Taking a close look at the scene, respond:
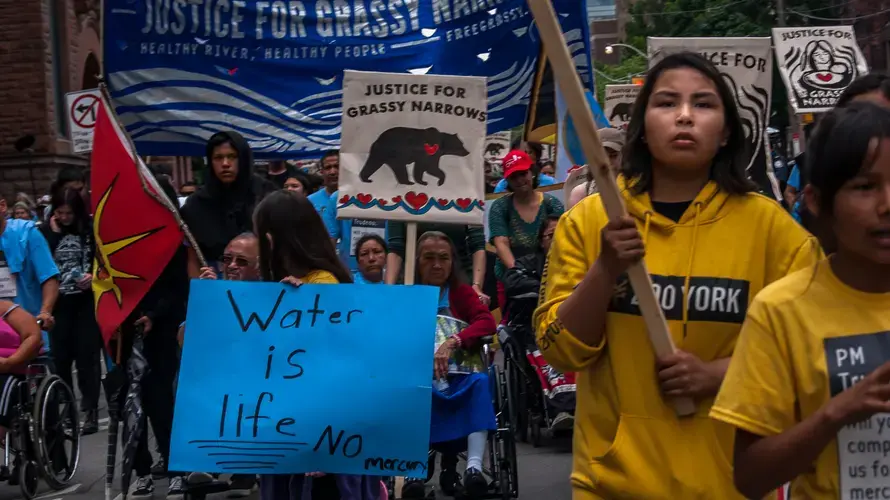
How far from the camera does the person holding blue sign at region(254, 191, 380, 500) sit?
5.49 metres

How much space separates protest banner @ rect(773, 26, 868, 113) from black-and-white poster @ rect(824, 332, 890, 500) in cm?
1025

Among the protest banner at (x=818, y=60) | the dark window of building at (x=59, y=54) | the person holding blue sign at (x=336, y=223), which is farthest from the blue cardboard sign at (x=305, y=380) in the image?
the dark window of building at (x=59, y=54)

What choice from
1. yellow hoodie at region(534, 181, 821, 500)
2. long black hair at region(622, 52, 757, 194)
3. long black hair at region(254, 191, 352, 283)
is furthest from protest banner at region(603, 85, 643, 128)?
yellow hoodie at region(534, 181, 821, 500)

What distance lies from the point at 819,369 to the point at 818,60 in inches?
422

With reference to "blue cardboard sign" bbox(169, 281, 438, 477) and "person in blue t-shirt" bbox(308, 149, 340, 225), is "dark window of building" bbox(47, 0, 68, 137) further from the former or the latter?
"blue cardboard sign" bbox(169, 281, 438, 477)

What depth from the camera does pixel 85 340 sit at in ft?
38.3

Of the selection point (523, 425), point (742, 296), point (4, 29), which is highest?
point (4, 29)

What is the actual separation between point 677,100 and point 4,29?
23085 mm

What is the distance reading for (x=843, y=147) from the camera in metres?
2.55

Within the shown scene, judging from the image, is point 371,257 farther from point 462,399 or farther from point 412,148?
point 462,399

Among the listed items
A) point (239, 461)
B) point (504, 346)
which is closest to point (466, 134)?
point (504, 346)

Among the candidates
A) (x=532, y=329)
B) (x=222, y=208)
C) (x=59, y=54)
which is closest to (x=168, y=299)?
(x=222, y=208)

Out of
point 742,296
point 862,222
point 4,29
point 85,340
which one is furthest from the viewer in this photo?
point 4,29

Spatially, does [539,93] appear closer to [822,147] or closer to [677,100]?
[677,100]
